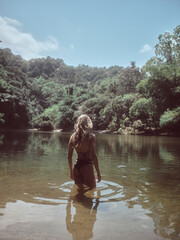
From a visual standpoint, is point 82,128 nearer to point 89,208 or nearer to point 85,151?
point 85,151

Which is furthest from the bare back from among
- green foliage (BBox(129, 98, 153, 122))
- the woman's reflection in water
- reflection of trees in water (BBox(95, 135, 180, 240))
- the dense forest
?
green foliage (BBox(129, 98, 153, 122))

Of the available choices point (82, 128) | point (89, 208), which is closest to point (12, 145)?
point (82, 128)

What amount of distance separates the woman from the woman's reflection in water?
11.6 inches

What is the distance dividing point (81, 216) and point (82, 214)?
0.29 ft

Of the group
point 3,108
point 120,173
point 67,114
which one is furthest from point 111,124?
point 120,173

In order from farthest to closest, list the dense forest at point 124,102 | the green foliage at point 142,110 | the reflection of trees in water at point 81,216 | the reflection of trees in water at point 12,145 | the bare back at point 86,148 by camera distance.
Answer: the green foliage at point 142,110 < the dense forest at point 124,102 < the reflection of trees in water at point 12,145 < the bare back at point 86,148 < the reflection of trees in water at point 81,216

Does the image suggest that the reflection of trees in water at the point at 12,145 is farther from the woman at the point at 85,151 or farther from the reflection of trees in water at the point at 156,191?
the woman at the point at 85,151

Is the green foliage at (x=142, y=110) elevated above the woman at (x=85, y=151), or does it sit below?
above

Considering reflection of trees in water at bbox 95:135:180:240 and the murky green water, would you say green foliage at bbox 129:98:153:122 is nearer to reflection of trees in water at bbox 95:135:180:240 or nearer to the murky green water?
reflection of trees in water at bbox 95:135:180:240

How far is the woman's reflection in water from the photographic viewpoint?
9.92ft

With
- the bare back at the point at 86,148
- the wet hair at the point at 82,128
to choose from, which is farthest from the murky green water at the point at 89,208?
the wet hair at the point at 82,128

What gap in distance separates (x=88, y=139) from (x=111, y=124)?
43655mm

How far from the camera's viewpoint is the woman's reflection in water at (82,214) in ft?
9.92

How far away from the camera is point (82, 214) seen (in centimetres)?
368
